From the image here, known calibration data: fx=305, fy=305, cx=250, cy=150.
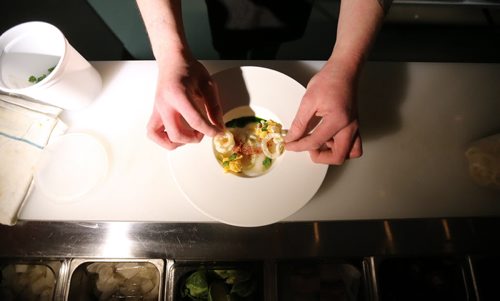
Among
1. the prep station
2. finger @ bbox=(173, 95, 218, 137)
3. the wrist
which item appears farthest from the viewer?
the prep station

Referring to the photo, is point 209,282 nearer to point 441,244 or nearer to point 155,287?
point 155,287

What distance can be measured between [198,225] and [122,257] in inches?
12.2

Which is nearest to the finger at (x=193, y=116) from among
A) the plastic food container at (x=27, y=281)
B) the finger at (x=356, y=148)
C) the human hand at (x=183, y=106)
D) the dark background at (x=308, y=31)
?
the human hand at (x=183, y=106)

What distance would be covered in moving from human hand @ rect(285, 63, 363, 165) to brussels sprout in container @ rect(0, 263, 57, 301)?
1083 millimetres

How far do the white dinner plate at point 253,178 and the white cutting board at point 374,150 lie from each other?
145 mm

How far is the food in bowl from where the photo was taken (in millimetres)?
1120

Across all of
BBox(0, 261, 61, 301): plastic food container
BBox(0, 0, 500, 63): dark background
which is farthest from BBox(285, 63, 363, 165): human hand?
BBox(0, 0, 500, 63): dark background

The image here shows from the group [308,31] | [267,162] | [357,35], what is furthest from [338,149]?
[308,31]

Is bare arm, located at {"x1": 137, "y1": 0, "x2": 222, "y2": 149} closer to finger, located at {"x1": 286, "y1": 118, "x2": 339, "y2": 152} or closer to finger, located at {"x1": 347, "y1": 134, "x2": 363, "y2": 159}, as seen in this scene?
finger, located at {"x1": 286, "y1": 118, "x2": 339, "y2": 152}

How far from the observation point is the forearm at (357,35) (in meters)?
1.08

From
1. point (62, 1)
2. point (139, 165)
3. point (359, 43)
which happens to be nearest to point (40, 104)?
point (139, 165)

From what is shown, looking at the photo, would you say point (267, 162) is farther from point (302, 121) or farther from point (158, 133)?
point (158, 133)

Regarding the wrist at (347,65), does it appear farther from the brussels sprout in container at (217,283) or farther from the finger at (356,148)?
the brussels sprout in container at (217,283)

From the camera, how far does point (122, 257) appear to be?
1.16 meters
